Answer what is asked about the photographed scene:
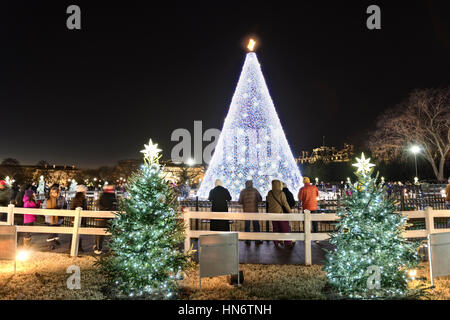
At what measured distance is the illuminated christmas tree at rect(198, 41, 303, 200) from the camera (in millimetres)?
13953

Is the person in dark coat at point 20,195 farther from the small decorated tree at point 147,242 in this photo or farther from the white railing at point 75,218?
the small decorated tree at point 147,242

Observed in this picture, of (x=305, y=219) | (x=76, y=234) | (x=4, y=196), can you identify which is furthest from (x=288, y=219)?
(x=4, y=196)

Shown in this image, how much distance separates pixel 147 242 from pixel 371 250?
3.74 m

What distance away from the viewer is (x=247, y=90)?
46.9 ft

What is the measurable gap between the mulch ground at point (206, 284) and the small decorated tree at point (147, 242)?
42 cm

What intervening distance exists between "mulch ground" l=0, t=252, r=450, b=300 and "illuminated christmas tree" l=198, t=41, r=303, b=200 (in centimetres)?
727

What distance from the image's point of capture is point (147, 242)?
5.12m

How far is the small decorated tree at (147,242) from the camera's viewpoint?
5020 millimetres

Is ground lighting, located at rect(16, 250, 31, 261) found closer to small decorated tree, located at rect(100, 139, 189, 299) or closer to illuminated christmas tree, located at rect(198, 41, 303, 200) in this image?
small decorated tree, located at rect(100, 139, 189, 299)

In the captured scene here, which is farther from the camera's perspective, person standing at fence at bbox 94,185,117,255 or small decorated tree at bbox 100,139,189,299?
person standing at fence at bbox 94,185,117,255

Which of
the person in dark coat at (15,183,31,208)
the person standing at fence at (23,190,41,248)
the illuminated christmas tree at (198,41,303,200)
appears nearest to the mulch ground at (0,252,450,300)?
the person standing at fence at (23,190,41,248)

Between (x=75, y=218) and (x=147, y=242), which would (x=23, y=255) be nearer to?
(x=75, y=218)
